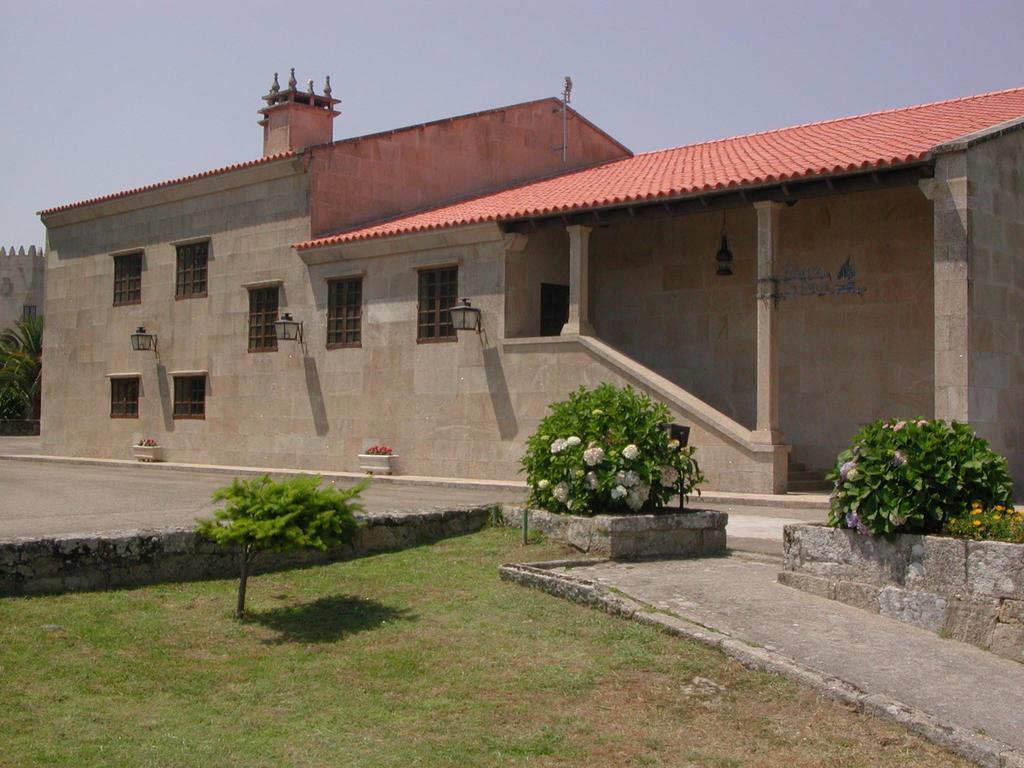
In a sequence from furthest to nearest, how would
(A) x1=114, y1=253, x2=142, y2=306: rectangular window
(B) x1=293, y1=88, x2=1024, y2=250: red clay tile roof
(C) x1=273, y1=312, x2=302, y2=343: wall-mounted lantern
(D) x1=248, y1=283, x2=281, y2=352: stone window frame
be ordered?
1. (A) x1=114, y1=253, x2=142, y2=306: rectangular window
2. (D) x1=248, y1=283, x2=281, y2=352: stone window frame
3. (C) x1=273, y1=312, x2=302, y2=343: wall-mounted lantern
4. (B) x1=293, y1=88, x2=1024, y2=250: red clay tile roof

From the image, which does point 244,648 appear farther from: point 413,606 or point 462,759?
point 462,759

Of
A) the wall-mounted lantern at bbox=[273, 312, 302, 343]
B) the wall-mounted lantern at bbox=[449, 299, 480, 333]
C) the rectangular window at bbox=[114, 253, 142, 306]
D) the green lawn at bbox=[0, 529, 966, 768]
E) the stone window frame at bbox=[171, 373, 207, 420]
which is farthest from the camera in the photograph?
the rectangular window at bbox=[114, 253, 142, 306]

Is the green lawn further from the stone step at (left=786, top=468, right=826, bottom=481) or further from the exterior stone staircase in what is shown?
the stone step at (left=786, top=468, right=826, bottom=481)

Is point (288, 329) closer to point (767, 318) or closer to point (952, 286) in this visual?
point (767, 318)

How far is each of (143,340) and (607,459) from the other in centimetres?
1900

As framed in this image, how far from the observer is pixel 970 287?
581 inches

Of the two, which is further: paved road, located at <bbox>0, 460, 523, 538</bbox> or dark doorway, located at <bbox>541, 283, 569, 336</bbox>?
dark doorway, located at <bbox>541, 283, 569, 336</bbox>

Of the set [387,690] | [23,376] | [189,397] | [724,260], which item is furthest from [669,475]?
[23,376]

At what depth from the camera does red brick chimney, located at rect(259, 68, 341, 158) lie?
2586cm

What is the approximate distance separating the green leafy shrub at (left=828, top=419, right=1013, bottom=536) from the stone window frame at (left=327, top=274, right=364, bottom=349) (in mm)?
15202

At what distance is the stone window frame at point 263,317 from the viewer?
2391cm

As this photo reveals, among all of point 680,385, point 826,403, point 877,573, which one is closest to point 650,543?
point 877,573

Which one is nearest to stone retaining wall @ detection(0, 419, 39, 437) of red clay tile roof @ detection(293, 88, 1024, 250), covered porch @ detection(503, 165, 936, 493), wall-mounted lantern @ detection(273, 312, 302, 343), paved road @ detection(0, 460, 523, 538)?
paved road @ detection(0, 460, 523, 538)

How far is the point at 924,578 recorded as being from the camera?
752 centimetres
